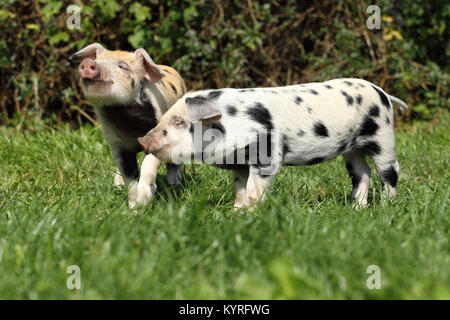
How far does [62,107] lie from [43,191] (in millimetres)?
3820

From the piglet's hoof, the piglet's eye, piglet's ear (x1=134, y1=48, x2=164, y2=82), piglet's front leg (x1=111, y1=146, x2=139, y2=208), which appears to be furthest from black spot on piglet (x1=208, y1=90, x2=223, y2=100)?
piglet's front leg (x1=111, y1=146, x2=139, y2=208)

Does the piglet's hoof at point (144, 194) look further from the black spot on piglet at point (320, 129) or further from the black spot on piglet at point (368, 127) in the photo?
the black spot on piglet at point (368, 127)

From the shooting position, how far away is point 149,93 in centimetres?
407

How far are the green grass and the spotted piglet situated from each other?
0.28m

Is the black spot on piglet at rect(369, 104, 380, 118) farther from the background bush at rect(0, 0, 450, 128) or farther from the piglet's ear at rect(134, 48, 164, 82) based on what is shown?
the background bush at rect(0, 0, 450, 128)

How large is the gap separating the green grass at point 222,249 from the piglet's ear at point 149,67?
83cm

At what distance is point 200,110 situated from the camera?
134 inches

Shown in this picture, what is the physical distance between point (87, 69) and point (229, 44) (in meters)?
4.08

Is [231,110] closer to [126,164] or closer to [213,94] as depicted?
[213,94]

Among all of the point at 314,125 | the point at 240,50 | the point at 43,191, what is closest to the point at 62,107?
the point at 240,50

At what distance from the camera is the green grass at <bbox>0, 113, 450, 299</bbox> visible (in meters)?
2.34

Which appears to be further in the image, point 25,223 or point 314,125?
point 314,125

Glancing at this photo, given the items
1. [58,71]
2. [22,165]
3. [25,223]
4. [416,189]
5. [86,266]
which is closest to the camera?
[86,266]
